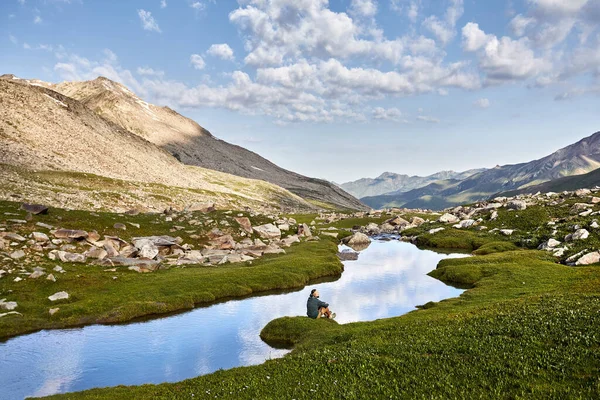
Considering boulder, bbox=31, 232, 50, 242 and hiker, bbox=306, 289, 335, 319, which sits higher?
boulder, bbox=31, 232, 50, 242

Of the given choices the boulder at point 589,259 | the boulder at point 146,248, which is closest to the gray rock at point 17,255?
the boulder at point 146,248

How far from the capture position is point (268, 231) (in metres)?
88.9

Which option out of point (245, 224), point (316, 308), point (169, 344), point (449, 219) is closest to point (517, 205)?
point (449, 219)

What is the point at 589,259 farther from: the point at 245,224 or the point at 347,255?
the point at 245,224

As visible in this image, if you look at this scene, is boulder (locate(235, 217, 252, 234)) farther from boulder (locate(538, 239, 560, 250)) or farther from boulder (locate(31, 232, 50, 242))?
boulder (locate(538, 239, 560, 250))

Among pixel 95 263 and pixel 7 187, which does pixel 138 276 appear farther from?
pixel 7 187

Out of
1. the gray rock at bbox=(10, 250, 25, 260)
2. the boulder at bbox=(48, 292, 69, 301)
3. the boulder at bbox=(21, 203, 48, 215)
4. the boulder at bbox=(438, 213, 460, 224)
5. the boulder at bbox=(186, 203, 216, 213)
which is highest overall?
the boulder at bbox=(21, 203, 48, 215)

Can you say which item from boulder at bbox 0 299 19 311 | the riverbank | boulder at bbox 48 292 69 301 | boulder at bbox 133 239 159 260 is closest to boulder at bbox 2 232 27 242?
boulder at bbox 48 292 69 301

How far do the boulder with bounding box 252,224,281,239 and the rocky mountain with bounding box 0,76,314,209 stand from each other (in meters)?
39.1

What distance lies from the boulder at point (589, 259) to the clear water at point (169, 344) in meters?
16.1

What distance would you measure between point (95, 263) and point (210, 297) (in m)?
17.4

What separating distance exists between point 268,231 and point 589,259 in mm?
58040

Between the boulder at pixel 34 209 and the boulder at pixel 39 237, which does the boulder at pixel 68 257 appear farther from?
the boulder at pixel 34 209

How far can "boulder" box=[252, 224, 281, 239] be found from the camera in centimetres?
8600
